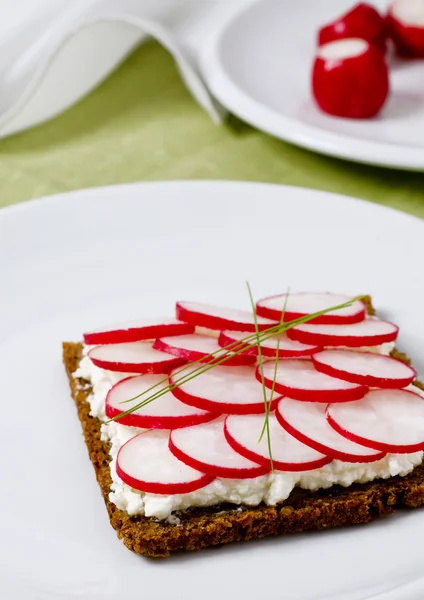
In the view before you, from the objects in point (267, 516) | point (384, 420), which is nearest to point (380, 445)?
point (384, 420)

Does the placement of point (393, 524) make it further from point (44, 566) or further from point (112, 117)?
point (112, 117)

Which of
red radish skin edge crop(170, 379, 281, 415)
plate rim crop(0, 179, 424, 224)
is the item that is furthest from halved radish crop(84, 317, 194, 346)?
plate rim crop(0, 179, 424, 224)

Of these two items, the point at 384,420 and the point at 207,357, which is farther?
the point at 207,357

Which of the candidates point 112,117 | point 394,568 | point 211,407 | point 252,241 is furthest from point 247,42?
point 394,568

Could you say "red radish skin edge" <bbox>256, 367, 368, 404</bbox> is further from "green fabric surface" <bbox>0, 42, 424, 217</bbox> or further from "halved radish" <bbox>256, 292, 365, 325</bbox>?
"green fabric surface" <bbox>0, 42, 424, 217</bbox>

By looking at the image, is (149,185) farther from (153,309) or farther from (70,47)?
(70,47)

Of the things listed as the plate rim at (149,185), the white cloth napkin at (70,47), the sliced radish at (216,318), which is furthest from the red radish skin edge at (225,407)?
the white cloth napkin at (70,47)

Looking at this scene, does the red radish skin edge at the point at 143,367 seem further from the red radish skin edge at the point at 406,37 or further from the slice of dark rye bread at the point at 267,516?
the red radish skin edge at the point at 406,37
